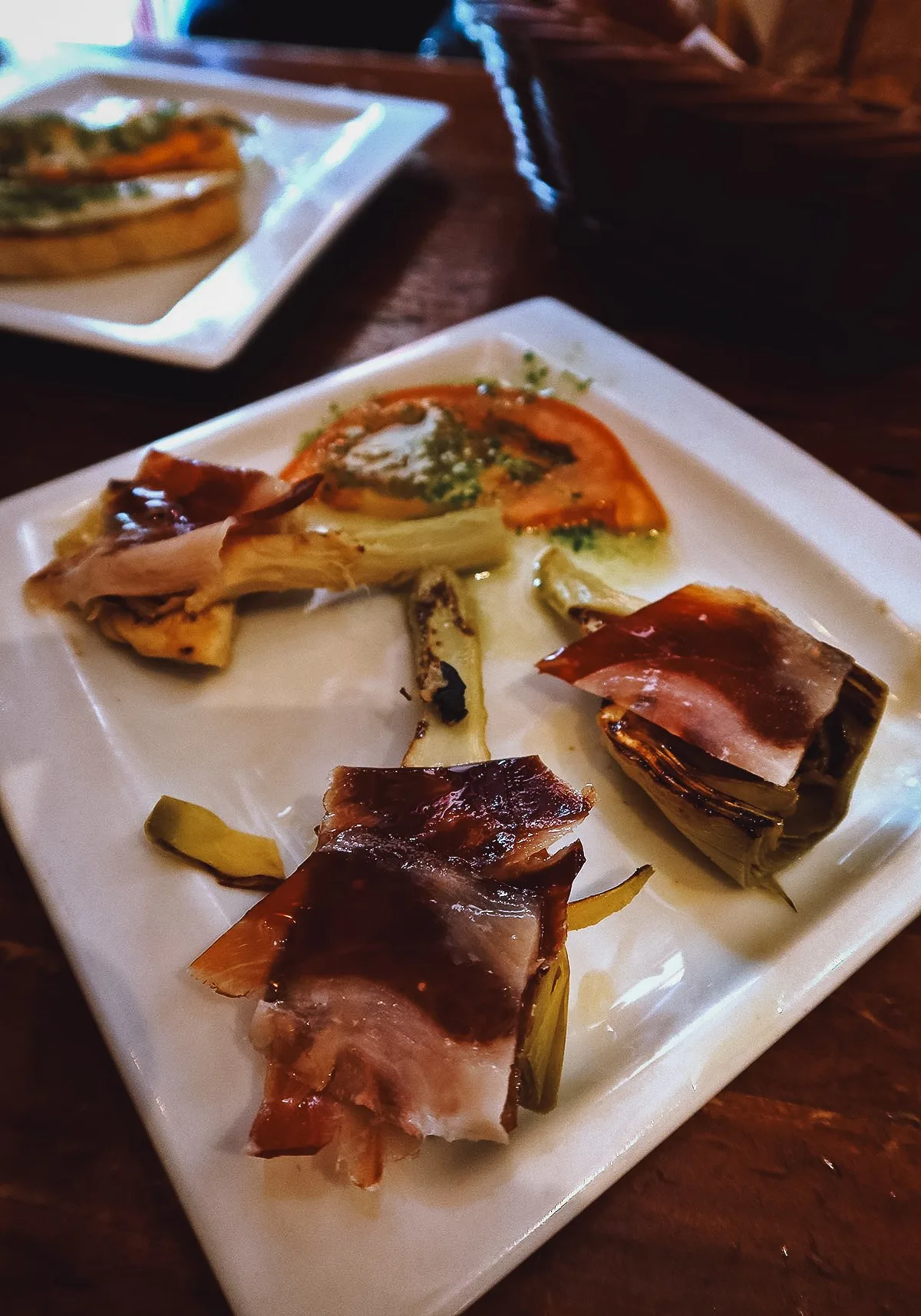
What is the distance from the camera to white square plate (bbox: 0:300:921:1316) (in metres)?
0.76

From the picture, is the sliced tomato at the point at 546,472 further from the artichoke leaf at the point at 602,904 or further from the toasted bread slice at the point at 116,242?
the toasted bread slice at the point at 116,242

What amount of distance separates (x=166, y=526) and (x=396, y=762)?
0.52 meters

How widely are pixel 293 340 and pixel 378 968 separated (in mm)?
1637

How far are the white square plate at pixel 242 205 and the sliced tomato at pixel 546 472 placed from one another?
315 mm

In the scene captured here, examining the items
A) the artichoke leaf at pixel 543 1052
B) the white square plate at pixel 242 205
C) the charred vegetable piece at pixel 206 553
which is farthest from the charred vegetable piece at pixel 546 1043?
the white square plate at pixel 242 205

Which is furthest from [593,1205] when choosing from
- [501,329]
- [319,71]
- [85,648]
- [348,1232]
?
[319,71]

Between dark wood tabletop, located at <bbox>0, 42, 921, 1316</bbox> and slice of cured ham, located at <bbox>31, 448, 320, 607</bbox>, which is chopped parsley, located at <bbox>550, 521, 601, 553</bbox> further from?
dark wood tabletop, located at <bbox>0, 42, 921, 1316</bbox>

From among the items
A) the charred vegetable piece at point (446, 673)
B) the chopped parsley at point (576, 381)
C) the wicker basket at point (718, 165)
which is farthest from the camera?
the chopped parsley at point (576, 381)

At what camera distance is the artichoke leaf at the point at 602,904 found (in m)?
0.91

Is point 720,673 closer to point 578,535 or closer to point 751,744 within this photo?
point 751,744

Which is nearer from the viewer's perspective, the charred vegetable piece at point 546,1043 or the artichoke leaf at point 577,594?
the charred vegetable piece at point 546,1043

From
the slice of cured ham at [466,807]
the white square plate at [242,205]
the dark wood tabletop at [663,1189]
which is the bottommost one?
the dark wood tabletop at [663,1189]

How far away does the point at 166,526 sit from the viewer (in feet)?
4.21

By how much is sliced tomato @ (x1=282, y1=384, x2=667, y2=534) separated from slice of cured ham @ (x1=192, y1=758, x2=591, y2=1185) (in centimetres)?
74
